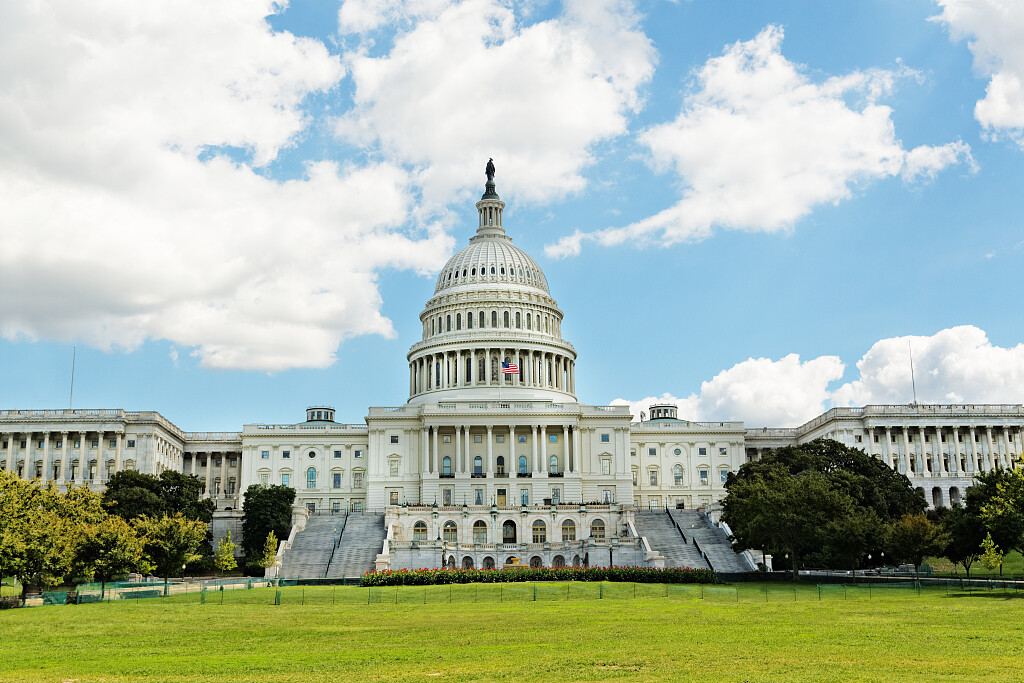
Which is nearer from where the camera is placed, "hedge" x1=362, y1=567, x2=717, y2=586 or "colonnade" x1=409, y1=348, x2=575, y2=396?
"hedge" x1=362, y1=567, x2=717, y2=586

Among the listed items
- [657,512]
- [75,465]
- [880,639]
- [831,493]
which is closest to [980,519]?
[831,493]

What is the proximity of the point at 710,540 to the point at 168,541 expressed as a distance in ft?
164

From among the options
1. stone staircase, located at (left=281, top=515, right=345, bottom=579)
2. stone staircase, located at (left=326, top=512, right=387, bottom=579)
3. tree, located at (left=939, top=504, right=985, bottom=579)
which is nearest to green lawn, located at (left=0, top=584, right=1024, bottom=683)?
tree, located at (left=939, top=504, right=985, bottom=579)

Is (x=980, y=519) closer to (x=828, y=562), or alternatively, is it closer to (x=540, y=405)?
(x=828, y=562)

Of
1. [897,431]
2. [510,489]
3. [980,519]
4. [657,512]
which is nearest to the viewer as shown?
[980,519]

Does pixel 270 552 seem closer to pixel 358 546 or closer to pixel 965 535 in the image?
pixel 358 546

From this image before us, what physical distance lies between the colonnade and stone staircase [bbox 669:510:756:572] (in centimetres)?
3505

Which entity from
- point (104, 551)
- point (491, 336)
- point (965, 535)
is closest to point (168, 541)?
point (104, 551)

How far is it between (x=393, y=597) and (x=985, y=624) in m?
32.9

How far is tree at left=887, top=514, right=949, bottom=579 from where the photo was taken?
229 feet

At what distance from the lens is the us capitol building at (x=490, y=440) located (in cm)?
12219

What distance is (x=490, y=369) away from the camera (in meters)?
138

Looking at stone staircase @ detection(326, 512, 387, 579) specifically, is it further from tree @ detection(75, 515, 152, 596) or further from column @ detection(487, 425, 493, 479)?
tree @ detection(75, 515, 152, 596)

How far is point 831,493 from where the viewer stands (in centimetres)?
7581
